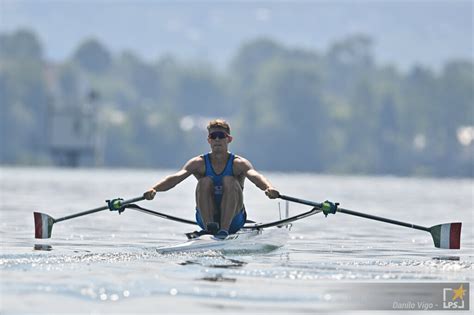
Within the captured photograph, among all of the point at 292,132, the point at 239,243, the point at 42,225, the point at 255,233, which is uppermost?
the point at 292,132

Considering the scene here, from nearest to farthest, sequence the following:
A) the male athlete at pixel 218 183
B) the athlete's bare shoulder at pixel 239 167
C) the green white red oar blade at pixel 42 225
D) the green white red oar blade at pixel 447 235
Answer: the male athlete at pixel 218 183 < the athlete's bare shoulder at pixel 239 167 < the green white red oar blade at pixel 447 235 < the green white red oar blade at pixel 42 225

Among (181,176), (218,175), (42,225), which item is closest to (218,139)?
(218,175)

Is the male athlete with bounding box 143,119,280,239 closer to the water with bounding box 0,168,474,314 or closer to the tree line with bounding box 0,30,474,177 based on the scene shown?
the water with bounding box 0,168,474,314

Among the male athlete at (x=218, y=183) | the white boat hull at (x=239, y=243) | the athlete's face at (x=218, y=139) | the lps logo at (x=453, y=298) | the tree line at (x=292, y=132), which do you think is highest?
the tree line at (x=292, y=132)

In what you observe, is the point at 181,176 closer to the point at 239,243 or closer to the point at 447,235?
the point at 239,243

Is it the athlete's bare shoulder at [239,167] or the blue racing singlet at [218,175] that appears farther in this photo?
the athlete's bare shoulder at [239,167]

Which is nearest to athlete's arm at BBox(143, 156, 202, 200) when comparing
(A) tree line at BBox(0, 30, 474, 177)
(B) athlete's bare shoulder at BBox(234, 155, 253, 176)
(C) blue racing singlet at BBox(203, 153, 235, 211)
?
(C) blue racing singlet at BBox(203, 153, 235, 211)

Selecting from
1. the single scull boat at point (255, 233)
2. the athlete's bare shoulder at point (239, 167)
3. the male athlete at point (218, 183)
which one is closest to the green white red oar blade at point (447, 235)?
the single scull boat at point (255, 233)

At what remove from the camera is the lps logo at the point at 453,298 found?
17.9m

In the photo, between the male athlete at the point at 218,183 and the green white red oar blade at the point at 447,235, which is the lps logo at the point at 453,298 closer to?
the male athlete at the point at 218,183

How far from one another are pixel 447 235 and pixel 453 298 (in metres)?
7.67

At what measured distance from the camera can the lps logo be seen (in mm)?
Answer: 17938

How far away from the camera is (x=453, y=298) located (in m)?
18.5

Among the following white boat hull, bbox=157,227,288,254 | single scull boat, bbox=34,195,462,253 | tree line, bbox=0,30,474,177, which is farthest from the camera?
tree line, bbox=0,30,474,177
